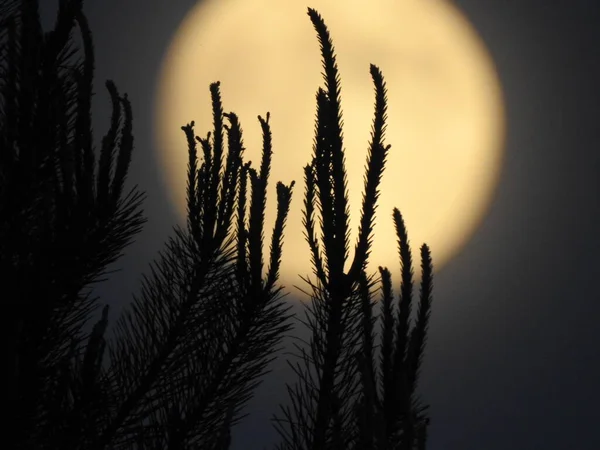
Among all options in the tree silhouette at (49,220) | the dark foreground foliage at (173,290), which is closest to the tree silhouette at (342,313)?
the dark foreground foliage at (173,290)

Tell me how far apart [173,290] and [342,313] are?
3.62 feet

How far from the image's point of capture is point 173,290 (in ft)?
8.42

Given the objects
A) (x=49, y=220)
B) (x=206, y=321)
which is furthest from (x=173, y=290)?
(x=49, y=220)

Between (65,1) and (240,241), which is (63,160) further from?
(240,241)

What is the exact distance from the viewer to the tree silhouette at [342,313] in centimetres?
161

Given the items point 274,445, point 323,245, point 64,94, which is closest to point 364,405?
point 323,245

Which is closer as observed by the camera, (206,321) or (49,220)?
(49,220)

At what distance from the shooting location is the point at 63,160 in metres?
1.56

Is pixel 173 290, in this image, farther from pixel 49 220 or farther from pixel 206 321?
pixel 49 220

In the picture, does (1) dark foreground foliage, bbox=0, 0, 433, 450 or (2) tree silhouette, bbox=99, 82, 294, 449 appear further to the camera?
(2) tree silhouette, bbox=99, 82, 294, 449

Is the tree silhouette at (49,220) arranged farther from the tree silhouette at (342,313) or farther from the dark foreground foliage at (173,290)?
the tree silhouette at (342,313)

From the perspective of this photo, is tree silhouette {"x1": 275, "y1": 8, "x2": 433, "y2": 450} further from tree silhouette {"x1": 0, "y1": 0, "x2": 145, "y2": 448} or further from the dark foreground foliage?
tree silhouette {"x1": 0, "y1": 0, "x2": 145, "y2": 448}

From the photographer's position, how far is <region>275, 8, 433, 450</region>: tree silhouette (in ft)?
5.28

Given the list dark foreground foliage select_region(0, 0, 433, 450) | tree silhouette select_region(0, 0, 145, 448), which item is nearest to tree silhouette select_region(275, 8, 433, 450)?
dark foreground foliage select_region(0, 0, 433, 450)
